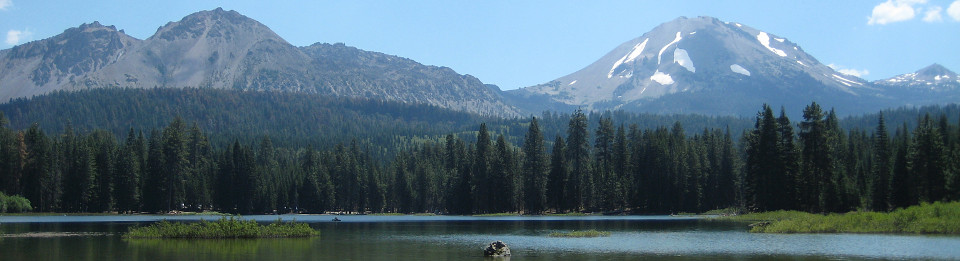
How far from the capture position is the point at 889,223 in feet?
224

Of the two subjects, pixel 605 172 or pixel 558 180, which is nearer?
pixel 558 180

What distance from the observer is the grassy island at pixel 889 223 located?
63.6 metres

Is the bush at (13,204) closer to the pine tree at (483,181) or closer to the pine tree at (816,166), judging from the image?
the pine tree at (483,181)

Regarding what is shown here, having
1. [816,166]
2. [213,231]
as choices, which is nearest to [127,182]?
[213,231]

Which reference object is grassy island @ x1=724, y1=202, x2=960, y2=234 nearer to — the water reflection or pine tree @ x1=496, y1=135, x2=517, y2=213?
the water reflection

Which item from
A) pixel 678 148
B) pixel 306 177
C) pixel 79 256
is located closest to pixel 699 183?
pixel 678 148

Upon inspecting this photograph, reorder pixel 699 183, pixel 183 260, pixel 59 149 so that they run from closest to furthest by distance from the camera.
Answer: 1. pixel 183 260
2. pixel 699 183
3. pixel 59 149

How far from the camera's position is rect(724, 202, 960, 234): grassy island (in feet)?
209

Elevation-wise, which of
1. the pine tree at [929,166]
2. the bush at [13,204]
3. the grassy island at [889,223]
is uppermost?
the pine tree at [929,166]

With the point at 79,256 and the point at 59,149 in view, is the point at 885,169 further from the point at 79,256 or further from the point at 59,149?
the point at 59,149

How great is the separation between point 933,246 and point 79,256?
169 ft

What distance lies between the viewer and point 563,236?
2776 inches

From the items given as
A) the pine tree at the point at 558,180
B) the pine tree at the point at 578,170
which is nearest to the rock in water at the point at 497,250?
the pine tree at the point at 578,170

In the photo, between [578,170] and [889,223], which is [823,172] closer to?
[889,223]
